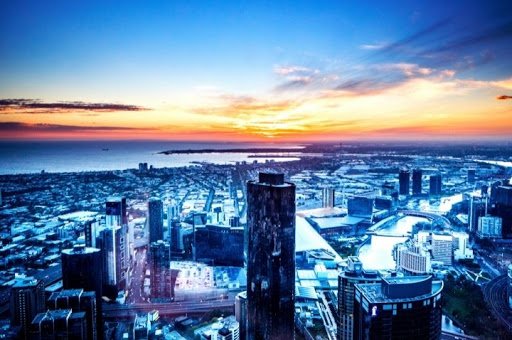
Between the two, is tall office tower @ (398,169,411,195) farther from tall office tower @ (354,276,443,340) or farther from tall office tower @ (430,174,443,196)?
tall office tower @ (354,276,443,340)

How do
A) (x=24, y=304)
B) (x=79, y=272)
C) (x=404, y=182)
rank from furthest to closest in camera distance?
(x=404, y=182) < (x=79, y=272) < (x=24, y=304)

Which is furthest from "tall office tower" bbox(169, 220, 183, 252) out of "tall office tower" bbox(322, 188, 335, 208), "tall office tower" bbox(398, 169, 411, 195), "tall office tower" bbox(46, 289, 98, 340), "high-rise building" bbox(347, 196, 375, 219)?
"tall office tower" bbox(398, 169, 411, 195)

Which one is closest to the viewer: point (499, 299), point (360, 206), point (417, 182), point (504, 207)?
point (499, 299)

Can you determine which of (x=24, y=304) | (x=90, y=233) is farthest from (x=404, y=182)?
(x=24, y=304)

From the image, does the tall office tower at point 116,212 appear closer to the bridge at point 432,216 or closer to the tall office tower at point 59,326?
the tall office tower at point 59,326

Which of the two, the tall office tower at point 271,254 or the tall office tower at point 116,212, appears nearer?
the tall office tower at point 271,254

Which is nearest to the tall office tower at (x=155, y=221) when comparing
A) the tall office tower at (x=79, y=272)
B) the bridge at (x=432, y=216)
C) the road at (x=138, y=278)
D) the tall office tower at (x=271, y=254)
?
the road at (x=138, y=278)

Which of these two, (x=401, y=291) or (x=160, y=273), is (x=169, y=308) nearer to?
(x=160, y=273)
